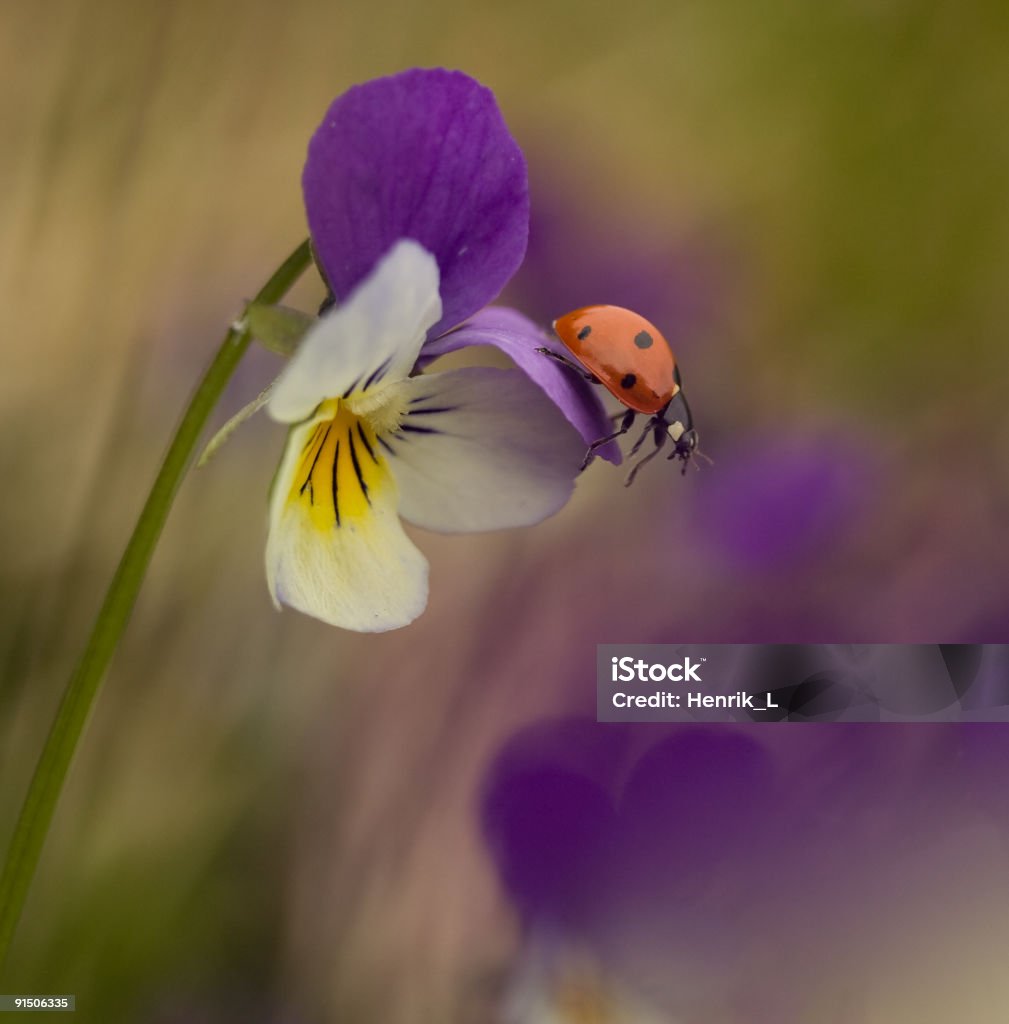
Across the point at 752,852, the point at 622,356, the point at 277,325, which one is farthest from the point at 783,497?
the point at 277,325

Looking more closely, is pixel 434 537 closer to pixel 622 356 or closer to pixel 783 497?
pixel 783 497

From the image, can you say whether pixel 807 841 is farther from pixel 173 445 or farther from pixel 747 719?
pixel 173 445

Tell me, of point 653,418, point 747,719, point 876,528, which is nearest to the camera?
point 653,418

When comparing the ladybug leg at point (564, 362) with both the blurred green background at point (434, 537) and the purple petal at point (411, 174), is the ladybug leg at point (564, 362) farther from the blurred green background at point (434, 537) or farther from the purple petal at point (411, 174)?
the blurred green background at point (434, 537)

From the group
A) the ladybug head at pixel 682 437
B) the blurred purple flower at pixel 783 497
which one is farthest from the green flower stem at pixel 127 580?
the blurred purple flower at pixel 783 497

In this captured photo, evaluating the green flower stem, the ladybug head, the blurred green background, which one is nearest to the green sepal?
the green flower stem

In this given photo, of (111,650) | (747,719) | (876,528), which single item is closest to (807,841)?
(747,719)

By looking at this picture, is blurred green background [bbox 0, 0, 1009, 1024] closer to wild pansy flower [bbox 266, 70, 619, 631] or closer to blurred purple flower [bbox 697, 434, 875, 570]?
blurred purple flower [bbox 697, 434, 875, 570]
